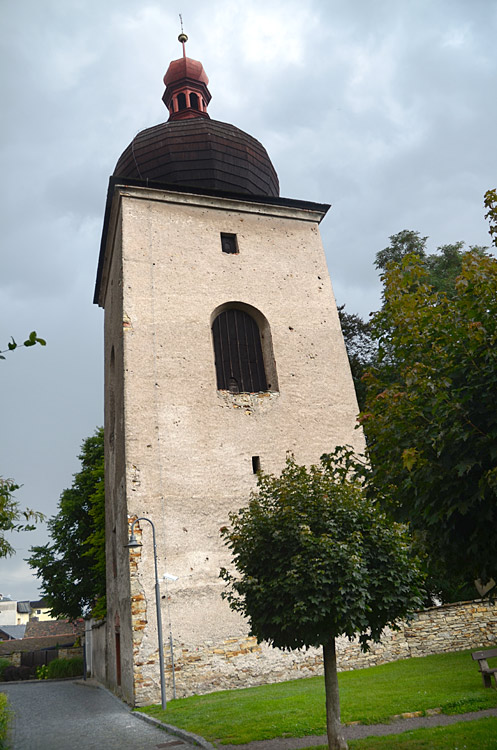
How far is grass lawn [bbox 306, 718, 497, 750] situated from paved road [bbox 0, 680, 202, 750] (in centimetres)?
221

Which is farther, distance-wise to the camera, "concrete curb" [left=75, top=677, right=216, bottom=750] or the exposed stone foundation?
the exposed stone foundation

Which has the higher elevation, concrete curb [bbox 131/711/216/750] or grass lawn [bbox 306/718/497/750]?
concrete curb [bbox 131/711/216/750]

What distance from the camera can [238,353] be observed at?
1638 cm

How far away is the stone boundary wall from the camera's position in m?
12.1

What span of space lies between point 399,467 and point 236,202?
14.4 meters

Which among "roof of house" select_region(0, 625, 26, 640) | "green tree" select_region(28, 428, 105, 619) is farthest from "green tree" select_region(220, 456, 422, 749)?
"roof of house" select_region(0, 625, 26, 640)

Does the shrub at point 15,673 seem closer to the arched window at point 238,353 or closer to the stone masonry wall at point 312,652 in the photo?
the stone masonry wall at point 312,652

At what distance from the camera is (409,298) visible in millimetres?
6020

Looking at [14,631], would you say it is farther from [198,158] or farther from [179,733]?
[179,733]

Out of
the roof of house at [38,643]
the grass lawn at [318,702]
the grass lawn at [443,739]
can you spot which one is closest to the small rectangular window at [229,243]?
the grass lawn at [318,702]

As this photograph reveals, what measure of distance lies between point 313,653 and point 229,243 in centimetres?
1151

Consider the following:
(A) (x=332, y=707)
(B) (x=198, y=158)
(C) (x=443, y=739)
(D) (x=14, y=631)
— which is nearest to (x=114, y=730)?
(A) (x=332, y=707)

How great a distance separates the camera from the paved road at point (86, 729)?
7855 millimetres

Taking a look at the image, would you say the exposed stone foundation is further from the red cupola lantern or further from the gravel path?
the red cupola lantern
